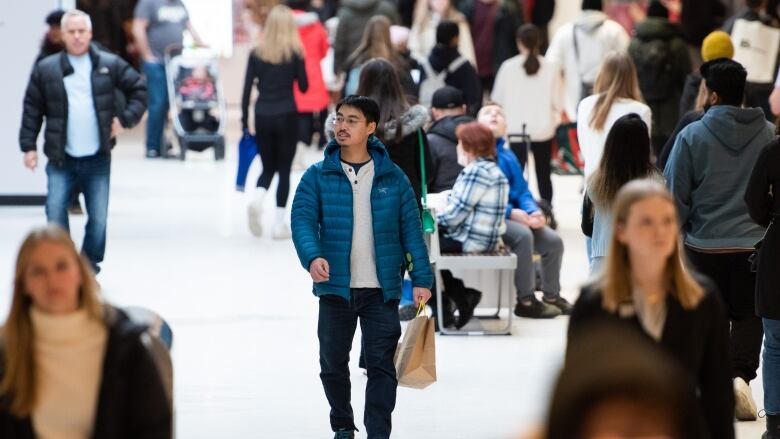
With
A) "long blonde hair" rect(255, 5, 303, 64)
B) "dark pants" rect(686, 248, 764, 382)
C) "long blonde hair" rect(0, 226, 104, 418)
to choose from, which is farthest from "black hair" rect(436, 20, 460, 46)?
"long blonde hair" rect(0, 226, 104, 418)

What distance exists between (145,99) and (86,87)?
0.55m

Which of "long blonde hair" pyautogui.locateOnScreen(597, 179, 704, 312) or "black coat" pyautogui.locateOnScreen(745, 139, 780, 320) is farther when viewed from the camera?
"black coat" pyautogui.locateOnScreen(745, 139, 780, 320)

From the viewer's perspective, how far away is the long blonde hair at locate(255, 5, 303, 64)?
12148 mm

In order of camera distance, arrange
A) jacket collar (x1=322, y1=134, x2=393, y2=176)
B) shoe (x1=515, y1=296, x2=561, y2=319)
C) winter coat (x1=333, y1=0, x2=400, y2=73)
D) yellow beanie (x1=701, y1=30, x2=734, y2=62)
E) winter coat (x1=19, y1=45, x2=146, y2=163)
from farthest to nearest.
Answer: winter coat (x1=333, y1=0, x2=400, y2=73) < winter coat (x1=19, y1=45, x2=146, y2=163) < shoe (x1=515, y1=296, x2=561, y2=319) < yellow beanie (x1=701, y1=30, x2=734, y2=62) < jacket collar (x1=322, y1=134, x2=393, y2=176)

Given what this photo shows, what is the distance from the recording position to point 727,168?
682 cm

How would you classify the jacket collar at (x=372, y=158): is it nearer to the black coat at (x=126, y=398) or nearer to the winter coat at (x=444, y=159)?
the black coat at (x=126, y=398)

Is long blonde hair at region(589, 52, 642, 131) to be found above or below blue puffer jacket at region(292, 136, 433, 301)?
above

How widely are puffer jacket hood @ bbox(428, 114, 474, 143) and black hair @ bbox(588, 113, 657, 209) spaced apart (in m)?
3.03

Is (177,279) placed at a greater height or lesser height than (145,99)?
lesser

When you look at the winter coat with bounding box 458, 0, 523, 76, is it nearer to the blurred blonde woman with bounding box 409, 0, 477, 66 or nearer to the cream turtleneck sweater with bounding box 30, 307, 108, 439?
the blurred blonde woman with bounding box 409, 0, 477, 66

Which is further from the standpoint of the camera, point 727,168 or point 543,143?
point 543,143

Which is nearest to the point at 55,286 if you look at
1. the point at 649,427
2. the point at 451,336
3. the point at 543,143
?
the point at 649,427

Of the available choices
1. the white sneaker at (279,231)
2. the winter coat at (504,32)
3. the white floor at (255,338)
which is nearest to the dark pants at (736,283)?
the white floor at (255,338)

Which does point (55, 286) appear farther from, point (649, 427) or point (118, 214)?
point (118, 214)
